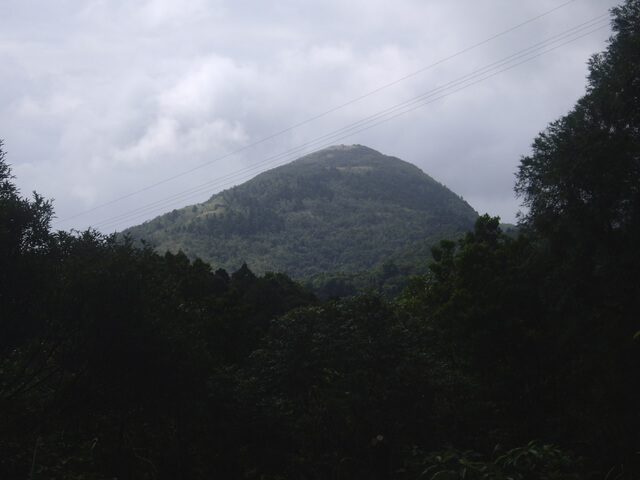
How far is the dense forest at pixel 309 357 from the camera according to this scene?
32.1 feet

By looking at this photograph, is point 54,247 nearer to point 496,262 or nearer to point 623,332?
point 623,332

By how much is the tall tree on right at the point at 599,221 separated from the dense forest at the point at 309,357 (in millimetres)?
47

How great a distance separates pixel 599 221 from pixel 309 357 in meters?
7.85

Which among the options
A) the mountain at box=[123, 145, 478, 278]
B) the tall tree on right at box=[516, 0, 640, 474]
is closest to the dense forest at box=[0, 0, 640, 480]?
the tall tree on right at box=[516, 0, 640, 474]

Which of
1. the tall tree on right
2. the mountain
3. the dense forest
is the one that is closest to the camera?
the dense forest

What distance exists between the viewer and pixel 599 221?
40.9ft

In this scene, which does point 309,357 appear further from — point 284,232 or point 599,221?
point 284,232

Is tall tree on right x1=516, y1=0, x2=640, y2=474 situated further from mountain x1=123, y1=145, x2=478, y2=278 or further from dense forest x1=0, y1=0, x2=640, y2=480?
mountain x1=123, y1=145, x2=478, y2=278

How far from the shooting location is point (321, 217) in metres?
194

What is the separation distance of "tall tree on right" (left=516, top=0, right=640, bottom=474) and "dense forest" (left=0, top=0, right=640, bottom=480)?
47 millimetres

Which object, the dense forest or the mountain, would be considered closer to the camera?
the dense forest

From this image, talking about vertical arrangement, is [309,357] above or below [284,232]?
below

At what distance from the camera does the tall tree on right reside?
12.1 metres

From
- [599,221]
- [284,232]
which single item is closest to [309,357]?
[599,221]
